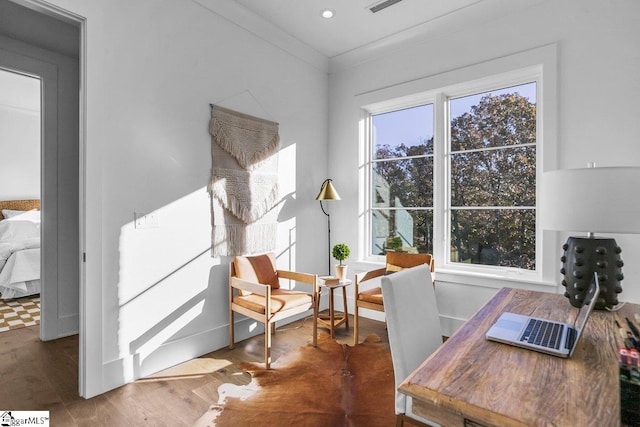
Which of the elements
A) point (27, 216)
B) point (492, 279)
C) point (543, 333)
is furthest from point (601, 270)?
point (27, 216)

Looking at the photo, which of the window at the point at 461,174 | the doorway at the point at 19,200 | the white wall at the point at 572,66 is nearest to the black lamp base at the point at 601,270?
the white wall at the point at 572,66

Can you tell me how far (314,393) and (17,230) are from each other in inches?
205

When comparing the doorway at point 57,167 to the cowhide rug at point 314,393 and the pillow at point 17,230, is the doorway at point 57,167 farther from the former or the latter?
the pillow at point 17,230

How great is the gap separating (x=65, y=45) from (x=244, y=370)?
3.23 metres

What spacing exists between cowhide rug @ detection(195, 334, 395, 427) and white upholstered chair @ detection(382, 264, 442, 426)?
2.05ft

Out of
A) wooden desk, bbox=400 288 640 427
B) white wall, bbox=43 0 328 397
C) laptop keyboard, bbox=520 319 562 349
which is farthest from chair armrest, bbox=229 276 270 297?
laptop keyboard, bbox=520 319 562 349

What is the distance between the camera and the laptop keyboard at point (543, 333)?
1.13 meters

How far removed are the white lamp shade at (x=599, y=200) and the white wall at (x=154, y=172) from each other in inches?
95.0

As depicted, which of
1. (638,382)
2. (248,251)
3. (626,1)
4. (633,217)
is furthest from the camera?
(248,251)

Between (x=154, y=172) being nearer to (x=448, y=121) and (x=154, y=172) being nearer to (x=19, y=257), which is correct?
(x=448, y=121)

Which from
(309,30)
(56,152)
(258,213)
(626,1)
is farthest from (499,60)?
(56,152)

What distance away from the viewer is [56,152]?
3.11 m

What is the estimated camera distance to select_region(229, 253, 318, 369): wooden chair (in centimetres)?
248

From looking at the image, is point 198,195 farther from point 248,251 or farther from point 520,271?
point 520,271
